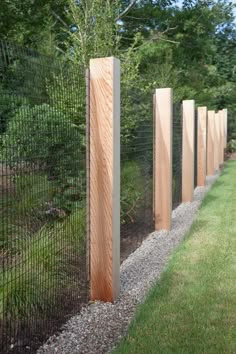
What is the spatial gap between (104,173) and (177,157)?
16.2 ft

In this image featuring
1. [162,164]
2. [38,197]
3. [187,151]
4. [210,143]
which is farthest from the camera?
[210,143]

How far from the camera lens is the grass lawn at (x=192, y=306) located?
9.59 ft

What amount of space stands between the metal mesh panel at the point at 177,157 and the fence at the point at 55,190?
124 inches

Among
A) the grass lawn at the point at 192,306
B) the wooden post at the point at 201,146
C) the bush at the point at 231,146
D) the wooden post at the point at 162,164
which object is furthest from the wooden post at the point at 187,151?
the bush at the point at 231,146

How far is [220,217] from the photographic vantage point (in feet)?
23.9

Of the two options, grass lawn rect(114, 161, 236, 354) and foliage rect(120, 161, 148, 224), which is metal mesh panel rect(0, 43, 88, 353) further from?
foliage rect(120, 161, 148, 224)

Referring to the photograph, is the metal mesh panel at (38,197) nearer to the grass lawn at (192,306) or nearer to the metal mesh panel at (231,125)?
the grass lawn at (192,306)

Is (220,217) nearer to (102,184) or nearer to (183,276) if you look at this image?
(183,276)

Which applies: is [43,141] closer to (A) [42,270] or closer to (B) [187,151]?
(A) [42,270]

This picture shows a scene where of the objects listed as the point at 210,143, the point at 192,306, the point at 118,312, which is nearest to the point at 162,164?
the point at 192,306

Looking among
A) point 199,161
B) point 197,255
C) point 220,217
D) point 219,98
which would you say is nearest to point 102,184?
point 197,255

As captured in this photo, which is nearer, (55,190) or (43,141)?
(43,141)

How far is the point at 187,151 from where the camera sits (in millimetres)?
9023

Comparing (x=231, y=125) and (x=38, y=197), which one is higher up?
(x=231, y=125)
